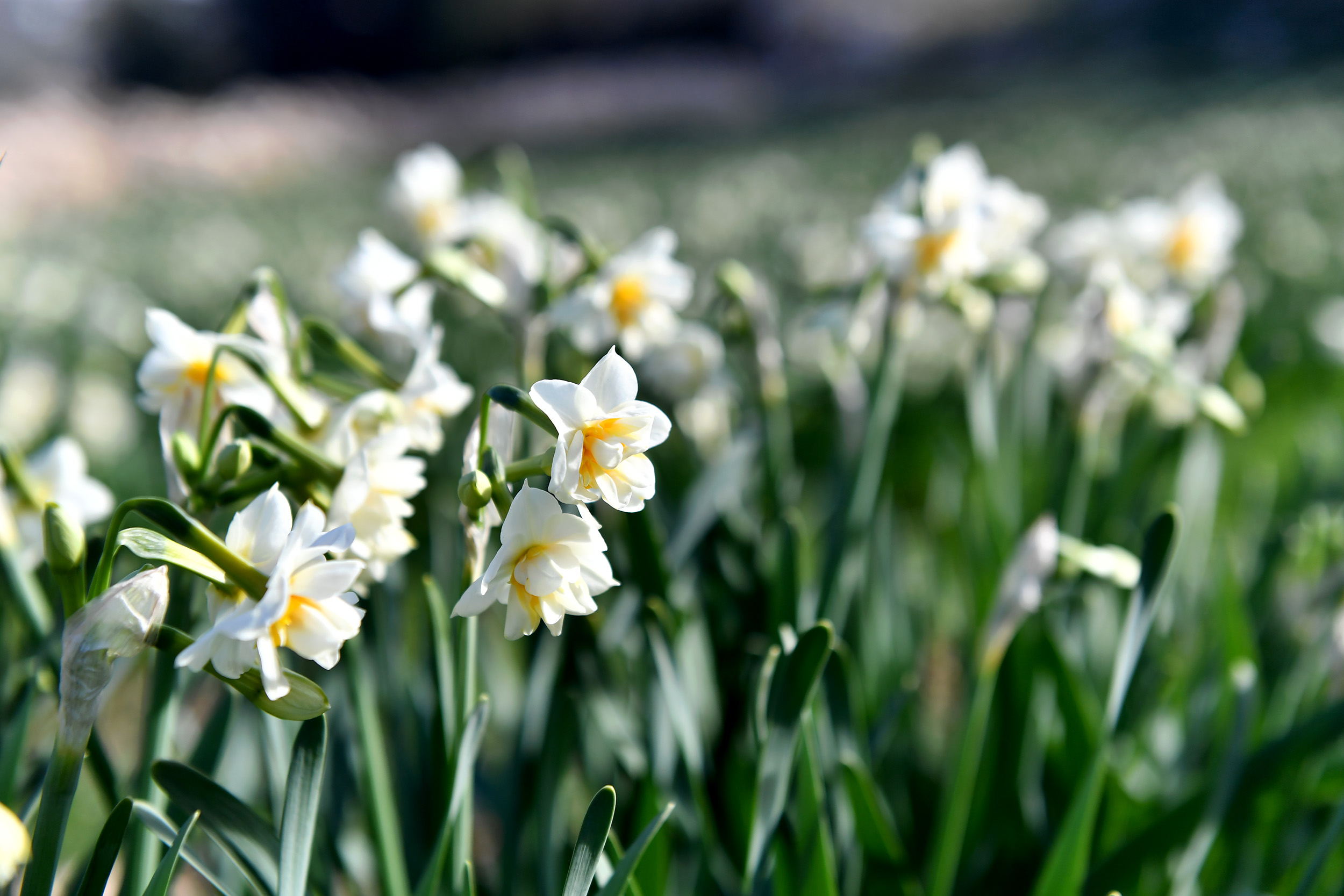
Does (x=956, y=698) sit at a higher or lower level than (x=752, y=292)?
lower

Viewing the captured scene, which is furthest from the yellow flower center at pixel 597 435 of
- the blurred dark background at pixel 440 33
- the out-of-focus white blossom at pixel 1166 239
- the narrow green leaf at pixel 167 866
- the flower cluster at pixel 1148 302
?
the blurred dark background at pixel 440 33

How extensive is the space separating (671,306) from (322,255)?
412 centimetres

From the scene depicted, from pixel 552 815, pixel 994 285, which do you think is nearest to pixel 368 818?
pixel 552 815

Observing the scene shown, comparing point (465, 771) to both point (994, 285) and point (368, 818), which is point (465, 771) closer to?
point (368, 818)

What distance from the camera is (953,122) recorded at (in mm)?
10078

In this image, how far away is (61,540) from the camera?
2.02 ft

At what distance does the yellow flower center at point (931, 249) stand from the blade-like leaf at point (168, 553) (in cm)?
81

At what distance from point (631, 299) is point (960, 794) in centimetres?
67

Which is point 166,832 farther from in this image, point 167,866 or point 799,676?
point 799,676

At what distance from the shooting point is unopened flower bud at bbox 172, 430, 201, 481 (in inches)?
28.5

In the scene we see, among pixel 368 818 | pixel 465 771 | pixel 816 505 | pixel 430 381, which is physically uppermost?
pixel 430 381

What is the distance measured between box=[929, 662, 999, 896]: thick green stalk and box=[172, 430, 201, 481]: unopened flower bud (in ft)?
2.70

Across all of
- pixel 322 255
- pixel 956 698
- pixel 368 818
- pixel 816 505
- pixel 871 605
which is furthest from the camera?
pixel 322 255

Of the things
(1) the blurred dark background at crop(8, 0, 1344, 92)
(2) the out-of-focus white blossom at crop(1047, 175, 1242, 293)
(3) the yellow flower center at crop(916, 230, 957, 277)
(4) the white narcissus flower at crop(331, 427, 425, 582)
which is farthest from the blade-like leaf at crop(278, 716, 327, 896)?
(1) the blurred dark background at crop(8, 0, 1344, 92)
